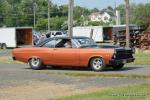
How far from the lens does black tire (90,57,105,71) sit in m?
20.0

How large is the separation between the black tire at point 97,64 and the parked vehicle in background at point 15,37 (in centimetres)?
3548

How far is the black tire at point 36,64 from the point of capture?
21.8 metres

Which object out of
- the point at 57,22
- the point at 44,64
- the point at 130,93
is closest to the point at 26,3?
the point at 57,22

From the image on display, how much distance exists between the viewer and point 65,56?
68.7 feet

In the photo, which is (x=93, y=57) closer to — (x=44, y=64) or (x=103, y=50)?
(x=103, y=50)

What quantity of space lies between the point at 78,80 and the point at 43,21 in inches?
4053

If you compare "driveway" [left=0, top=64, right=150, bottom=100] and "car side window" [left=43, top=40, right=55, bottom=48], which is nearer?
"driveway" [left=0, top=64, right=150, bottom=100]

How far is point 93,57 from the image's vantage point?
→ 795 inches

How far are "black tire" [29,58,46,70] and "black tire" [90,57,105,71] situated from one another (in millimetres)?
2649

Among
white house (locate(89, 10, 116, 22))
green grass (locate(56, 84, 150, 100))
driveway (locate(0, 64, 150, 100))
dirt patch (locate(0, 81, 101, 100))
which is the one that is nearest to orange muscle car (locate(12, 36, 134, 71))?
driveway (locate(0, 64, 150, 100))

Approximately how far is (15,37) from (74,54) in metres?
35.5

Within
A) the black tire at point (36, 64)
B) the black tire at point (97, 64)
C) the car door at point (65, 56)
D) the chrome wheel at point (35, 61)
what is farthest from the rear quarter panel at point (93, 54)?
the chrome wheel at point (35, 61)

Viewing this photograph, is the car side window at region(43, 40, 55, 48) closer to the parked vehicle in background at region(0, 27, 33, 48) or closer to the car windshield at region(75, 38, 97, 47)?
the car windshield at region(75, 38, 97, 47)

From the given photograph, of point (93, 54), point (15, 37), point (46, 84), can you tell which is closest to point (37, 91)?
point (46, 84)
